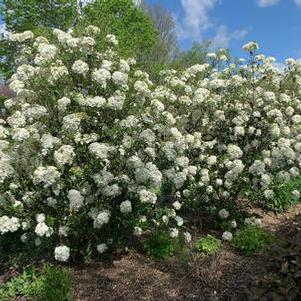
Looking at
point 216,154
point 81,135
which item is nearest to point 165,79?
point 216,154

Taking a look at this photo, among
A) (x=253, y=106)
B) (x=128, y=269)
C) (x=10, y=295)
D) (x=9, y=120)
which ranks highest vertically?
(x=253, y=106)

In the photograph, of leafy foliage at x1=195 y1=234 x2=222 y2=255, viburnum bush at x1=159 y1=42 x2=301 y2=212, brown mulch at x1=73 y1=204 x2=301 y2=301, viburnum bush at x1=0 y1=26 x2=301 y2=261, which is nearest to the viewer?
brown mulch at x1=73 y1=204 x2=301 y2=301

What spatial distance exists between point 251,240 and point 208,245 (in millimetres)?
629

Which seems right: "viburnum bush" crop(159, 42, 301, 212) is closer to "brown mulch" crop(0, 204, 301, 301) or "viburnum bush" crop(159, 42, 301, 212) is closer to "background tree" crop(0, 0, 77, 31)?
"brown mulch" crop(0, 204, 301, 301)

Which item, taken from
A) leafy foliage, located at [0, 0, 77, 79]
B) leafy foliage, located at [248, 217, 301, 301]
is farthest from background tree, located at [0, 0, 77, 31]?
leafy foliage, located at [248, 217, 301, 301]

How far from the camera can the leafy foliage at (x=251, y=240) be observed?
714cm

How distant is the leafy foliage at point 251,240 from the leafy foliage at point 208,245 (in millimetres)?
295

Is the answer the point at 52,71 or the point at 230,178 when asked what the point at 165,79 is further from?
the point at 52,71

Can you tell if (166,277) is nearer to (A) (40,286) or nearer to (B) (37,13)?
(A) (40,286)

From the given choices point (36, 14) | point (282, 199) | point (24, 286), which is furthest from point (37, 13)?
point (24, 286)

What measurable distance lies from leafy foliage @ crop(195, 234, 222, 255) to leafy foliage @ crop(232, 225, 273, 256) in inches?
11.6

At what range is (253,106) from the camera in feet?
26.3

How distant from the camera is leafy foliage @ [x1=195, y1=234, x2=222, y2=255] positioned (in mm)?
7078

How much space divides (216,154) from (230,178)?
790 millimetres
